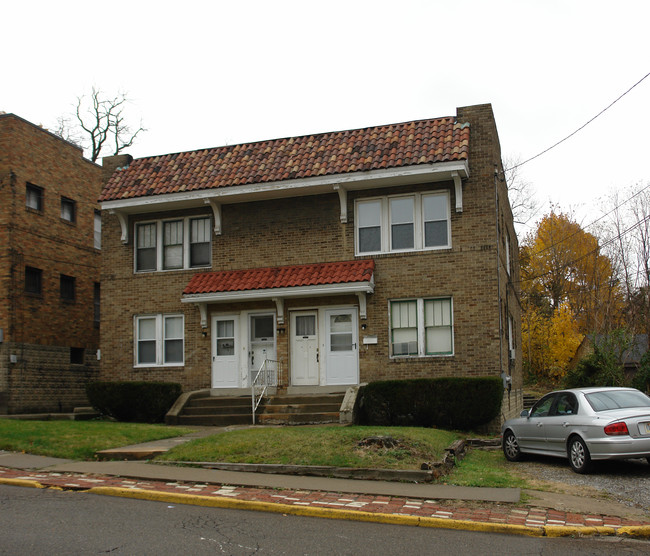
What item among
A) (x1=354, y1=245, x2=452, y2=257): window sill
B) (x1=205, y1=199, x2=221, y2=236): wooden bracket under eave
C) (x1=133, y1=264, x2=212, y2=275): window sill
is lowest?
(x1=133, y1=264, x2=212, y2=275): window sill

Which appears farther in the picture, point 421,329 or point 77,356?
point 77,356

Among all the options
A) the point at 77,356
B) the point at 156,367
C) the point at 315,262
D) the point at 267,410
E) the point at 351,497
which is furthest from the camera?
the point at 77,356

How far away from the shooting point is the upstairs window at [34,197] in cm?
2469

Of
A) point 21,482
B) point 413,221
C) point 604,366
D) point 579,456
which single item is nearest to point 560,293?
point 604,366

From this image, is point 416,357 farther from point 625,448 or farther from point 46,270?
point 46,270

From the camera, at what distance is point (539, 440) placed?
12.7m

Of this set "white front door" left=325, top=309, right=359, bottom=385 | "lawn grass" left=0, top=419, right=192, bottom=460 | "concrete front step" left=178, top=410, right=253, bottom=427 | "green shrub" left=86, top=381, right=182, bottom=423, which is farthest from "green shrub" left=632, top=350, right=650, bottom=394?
"lawn grass" left=0, top=419, right=192, bottom=460

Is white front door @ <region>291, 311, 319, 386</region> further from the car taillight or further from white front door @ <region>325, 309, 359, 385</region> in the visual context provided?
the car taillight

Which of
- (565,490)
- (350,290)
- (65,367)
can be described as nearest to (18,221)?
(65,367)

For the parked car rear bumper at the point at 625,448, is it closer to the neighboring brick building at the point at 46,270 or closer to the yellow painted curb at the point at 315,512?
the yellow painted curb at the point at 315,512

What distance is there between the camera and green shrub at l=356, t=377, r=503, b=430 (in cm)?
1698

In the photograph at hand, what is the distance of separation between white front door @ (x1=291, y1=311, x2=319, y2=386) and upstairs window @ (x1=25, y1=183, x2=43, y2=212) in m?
11.1

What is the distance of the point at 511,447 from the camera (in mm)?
13617

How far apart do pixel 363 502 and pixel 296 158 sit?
1299cm
